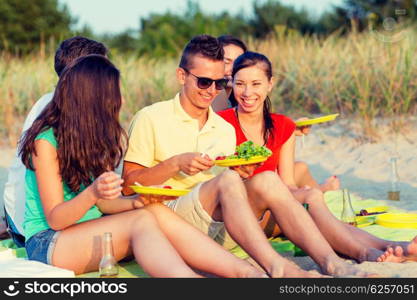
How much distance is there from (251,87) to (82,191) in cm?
167

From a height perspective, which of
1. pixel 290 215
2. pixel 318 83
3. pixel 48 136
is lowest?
pixel 318 83

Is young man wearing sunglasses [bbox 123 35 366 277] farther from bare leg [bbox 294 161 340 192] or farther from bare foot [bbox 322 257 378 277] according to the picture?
bare leg [bbox 294 161 340 192]

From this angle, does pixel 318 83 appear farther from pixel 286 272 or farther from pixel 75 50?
pixel 286 272

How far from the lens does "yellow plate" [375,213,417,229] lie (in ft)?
17.4

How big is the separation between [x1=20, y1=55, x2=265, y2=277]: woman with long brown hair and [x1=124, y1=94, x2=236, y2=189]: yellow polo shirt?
558 mm

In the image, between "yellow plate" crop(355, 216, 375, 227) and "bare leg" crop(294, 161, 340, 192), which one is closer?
"yellow plate" crop(355, 216, 375, 227)

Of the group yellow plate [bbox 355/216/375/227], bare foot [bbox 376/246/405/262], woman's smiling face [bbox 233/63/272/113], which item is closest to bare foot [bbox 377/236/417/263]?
bare foot [bbox 376/246/405/262]

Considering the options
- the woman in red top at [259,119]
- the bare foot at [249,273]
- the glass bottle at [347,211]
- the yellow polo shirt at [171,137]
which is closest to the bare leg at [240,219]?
the bare foot at [249,273]

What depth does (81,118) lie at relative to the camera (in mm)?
3809

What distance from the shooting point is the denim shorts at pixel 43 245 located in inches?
151

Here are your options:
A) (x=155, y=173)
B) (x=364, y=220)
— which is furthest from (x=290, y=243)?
(x=155, y=173)

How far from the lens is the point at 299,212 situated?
407 cm

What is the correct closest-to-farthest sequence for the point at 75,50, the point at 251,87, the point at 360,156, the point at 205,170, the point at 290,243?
1. the point at 205,170
2. the point at 75,50
3. the point at 290,243
4. the point at 251,87
5. the point at 360,156

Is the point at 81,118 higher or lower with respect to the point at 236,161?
higher
